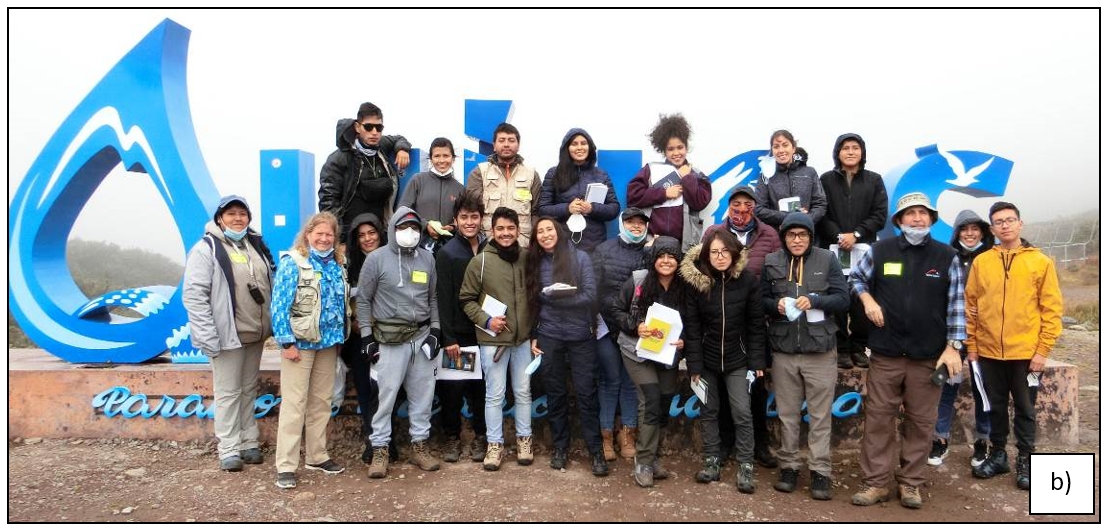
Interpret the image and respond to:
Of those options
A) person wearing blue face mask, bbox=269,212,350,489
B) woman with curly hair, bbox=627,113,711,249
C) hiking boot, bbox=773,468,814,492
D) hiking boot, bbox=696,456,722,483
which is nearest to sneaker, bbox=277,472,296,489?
person wearing blue face mask, bbox=269,212,350,489

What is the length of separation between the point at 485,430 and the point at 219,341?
2.03m

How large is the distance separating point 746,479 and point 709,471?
0.27 metres

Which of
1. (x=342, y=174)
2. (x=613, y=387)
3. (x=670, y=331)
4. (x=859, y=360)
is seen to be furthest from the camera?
(x=859, y=360)

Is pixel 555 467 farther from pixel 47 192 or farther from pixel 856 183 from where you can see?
pixel 47 192

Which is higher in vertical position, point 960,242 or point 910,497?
point 960,242

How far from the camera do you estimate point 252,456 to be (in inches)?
190

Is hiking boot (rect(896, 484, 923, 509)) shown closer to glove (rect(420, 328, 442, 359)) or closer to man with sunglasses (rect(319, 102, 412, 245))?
glove (rect(420, 328, 442, 359))

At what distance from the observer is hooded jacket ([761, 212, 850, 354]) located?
404 cm

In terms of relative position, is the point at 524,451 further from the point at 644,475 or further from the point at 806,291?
the point at 806,291

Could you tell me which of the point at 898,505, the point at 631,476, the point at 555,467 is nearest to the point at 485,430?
the point at 555,467

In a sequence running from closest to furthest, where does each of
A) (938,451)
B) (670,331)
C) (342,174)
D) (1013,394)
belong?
(670,331) < (1013,394) < (938,451) < (342,174)

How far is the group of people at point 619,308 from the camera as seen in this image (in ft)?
13.3

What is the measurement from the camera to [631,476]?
14.8ft

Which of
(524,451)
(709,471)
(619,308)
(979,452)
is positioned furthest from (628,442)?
(979,452)
